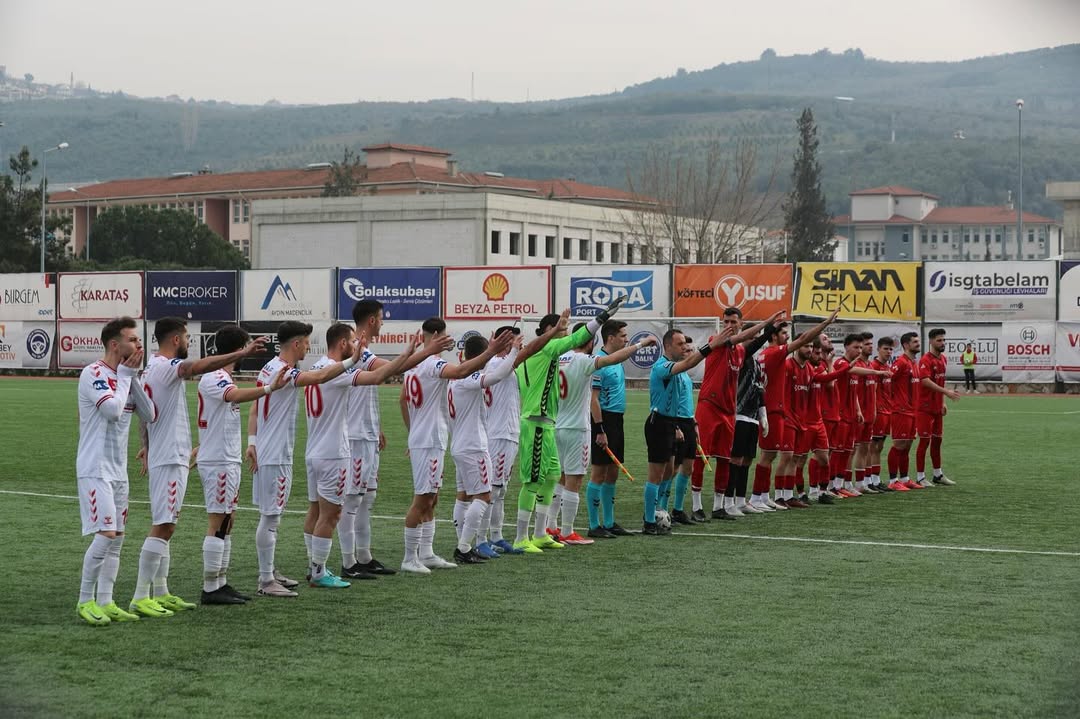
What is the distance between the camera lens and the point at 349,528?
10.9 m

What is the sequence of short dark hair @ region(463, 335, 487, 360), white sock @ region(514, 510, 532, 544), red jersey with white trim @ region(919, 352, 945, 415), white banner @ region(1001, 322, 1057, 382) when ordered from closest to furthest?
1. short dark hair @ region(463, 335, 487, 360)
2. white sock @ region(514, 510, 532, 544)
3. red jersey with white trim @ region(919, 352, 945, 415)
4. white banner @ region(1001, 322, 1057, 382)

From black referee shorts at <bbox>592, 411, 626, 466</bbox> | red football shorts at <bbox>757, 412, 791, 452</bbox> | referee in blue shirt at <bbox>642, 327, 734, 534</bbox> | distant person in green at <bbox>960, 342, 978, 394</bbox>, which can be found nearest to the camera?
referee in blue shirt at <bbox>642, 327, 734, 534</bbox>

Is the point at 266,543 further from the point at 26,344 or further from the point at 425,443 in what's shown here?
the point at 26,344

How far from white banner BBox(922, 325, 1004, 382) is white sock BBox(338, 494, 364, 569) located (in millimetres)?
32165

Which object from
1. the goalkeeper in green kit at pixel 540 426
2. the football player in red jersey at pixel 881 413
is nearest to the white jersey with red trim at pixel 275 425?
the goalkeeper in green kit at pixel 540 426

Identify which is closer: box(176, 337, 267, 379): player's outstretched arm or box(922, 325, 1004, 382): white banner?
box(176, 337, 267, 379): player's outstretched arm

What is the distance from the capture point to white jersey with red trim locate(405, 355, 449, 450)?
36.1 feet

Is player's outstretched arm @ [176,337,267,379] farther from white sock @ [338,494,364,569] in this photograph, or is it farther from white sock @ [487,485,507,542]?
white sock @ [487,485,507,542]

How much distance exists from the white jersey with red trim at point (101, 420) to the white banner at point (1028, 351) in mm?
35420

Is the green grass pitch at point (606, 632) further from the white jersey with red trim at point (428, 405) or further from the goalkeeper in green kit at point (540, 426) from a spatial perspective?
the white jersey with red trim at point (428, 405)

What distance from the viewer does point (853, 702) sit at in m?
6.80

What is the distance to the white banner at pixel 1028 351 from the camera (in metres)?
40.2

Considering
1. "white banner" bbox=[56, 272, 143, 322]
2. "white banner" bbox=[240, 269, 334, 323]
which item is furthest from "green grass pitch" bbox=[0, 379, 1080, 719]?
"white banner" bbox=[56, 272, 143, 322]

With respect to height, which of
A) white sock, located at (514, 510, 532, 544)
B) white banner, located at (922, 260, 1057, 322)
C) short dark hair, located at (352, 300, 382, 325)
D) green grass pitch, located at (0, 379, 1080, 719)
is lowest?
green grass pitch, located at (0, 379, 1080, 719)
